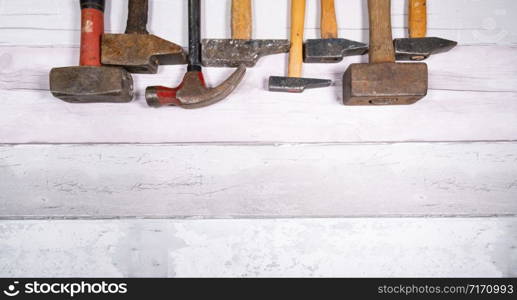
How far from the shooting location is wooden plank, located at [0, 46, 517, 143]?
3.30ft

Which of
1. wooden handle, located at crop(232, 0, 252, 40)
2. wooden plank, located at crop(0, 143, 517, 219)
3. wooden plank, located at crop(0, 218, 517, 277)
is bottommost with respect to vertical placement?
wooden plank, located at crop(0, 218, 517, 277)

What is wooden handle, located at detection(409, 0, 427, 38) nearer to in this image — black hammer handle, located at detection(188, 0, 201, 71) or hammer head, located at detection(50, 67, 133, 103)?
black hammer handle, located at detection(188, 0, 201, 71)

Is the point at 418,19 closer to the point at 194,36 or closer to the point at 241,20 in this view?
the point at 241,20

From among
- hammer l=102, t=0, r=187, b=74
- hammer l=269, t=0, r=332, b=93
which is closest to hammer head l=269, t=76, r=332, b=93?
hammer l=269, t=0, r=332, b=93

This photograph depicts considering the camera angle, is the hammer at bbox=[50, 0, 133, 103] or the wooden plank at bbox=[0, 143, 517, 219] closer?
the hammer at bbox=[50, 0, 133, 103]

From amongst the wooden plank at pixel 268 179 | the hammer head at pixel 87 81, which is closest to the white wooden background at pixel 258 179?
the wooden plank at pixel 268 179

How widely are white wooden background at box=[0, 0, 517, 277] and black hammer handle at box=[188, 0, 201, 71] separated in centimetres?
7

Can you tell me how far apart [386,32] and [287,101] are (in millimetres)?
305

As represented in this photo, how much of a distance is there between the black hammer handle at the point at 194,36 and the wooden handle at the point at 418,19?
0.55m

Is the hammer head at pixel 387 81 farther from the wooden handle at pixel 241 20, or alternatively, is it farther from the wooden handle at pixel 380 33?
the wooden handle at pixel 241 20

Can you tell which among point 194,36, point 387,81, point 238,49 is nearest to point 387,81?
point 387,81

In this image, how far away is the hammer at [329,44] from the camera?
37.4 inches

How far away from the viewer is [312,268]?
1.02 m

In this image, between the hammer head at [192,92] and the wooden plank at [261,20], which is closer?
the hammer head at [192,92]
